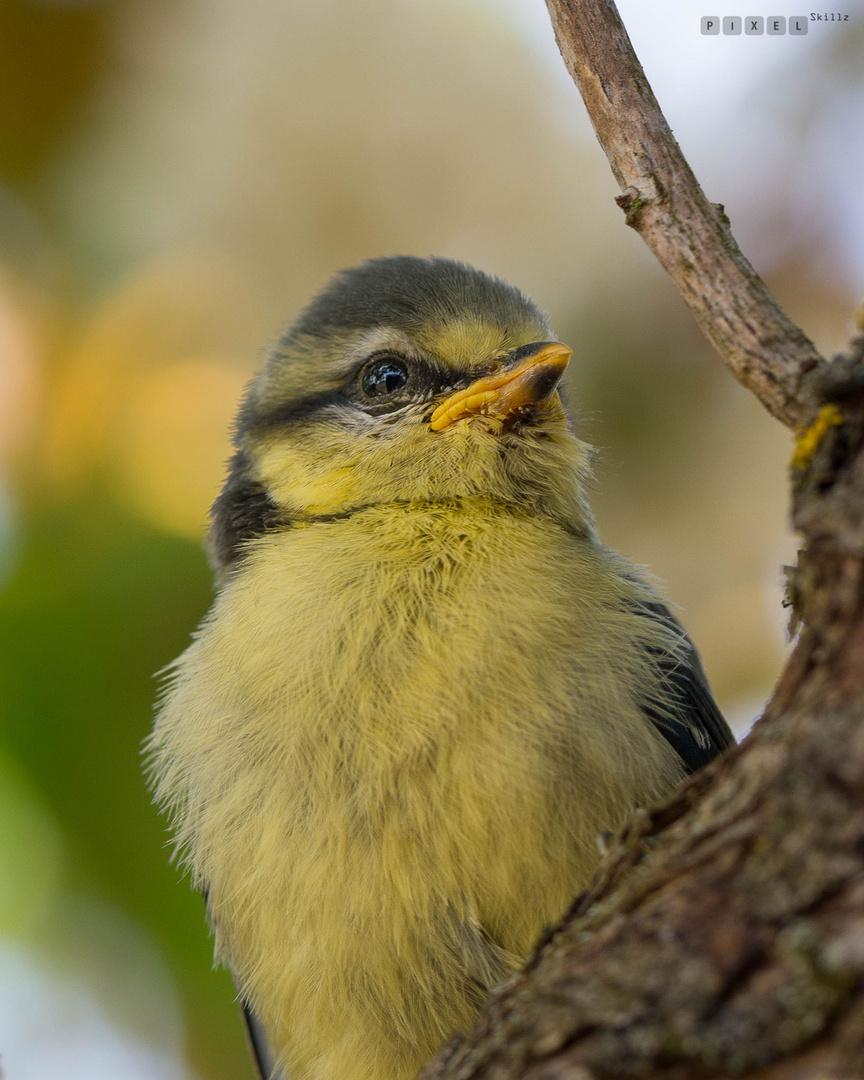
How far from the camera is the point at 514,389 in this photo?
3176mm

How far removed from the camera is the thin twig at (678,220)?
5.55 feet

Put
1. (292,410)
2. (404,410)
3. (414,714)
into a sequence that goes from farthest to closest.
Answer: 1. (292,410)
2. (404,410)
3. (414,714)

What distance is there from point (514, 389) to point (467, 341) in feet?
1.11

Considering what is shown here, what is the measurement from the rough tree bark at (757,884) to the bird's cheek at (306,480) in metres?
1.55

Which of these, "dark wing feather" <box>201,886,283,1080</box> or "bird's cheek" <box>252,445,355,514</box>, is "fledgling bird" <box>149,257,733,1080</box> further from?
"dark wing feather" <box>201,886,283,1080</box>

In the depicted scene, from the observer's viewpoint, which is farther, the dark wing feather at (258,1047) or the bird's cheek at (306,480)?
the dark wing feather at (258,1047)

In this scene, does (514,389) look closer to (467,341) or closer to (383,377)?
(467,341)

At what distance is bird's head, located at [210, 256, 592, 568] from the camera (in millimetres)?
3104

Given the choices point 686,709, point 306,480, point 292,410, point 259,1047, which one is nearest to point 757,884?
point 686,709

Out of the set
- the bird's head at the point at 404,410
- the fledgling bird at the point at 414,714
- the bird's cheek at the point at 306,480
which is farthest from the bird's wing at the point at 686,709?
the bird's cheek at the point at 306,480

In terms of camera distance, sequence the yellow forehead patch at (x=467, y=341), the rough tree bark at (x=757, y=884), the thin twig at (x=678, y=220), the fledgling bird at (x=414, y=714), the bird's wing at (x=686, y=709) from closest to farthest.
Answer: the rough tree bark at (x=757, y=884) → the thin twig at (x=678, y=220) → the fledgling bird at (x=414, y=714) → the bird's wing at (x=686, y=709) → the yellow forehead patch at (x=467, y=341)

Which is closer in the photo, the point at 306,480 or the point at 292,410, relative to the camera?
the point at 306,480

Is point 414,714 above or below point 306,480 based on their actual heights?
below

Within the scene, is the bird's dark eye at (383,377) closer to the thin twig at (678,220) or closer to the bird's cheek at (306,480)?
the bird's cheek at (306,480)
